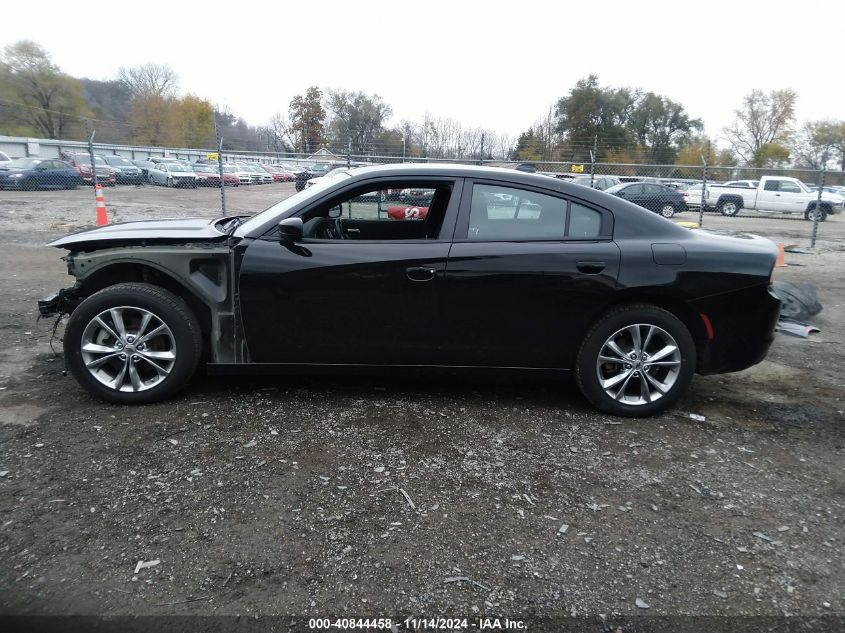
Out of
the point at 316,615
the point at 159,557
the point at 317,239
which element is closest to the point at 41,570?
the point at 159,557

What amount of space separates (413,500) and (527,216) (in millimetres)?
1945

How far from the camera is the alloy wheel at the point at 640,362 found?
3805 millimetres

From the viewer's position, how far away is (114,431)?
135 inches

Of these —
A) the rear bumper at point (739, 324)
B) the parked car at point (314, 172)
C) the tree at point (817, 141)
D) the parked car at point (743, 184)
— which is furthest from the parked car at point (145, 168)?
the tree at point (817, 141)

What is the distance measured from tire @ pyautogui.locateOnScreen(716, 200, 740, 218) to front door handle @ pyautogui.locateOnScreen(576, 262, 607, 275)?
2482 cm

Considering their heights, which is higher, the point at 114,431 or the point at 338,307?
the point at 338,307

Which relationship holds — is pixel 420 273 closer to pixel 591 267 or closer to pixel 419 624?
pixel 591 267

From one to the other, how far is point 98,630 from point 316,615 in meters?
0.73

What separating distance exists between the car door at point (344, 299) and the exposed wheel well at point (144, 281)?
0.29m

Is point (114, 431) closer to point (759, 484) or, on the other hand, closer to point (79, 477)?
point (79, 477)

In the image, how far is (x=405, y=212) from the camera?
4777 mm

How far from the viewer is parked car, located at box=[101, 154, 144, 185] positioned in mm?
28495

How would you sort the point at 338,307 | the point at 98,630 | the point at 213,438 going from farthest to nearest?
the point at 338,307 < the point at 213,438 < the point at 98,630

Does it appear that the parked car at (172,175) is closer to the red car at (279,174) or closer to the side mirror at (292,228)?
the red car at (279,174)
